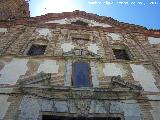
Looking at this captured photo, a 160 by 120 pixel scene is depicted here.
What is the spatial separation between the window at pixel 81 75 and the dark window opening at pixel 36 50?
2085 mm

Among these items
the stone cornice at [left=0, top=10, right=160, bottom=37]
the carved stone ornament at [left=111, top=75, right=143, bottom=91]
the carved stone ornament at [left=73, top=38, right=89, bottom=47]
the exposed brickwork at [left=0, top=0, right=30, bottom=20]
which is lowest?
the carved stone ornament at [left=111, top=75, right=143, bottom=91]

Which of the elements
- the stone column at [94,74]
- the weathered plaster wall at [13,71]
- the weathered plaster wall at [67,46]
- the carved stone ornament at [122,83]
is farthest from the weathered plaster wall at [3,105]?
the weathered plaster wall at [67,46]

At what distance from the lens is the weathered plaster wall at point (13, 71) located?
9.97 m

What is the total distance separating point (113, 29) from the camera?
49.2 ft

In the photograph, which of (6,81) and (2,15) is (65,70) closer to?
(6,81)

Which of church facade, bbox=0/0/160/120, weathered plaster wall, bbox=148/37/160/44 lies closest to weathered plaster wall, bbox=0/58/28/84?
church facade, bbox=0/0/160/120

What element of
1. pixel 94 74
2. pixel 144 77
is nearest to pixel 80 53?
pixel 94 74

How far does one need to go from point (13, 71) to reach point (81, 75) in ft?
8.36

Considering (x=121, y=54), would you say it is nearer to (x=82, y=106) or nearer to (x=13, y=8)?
(x=82, y=106)

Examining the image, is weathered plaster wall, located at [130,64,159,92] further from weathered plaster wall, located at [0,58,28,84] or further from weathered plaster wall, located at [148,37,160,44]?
weathered plaster wall, located at [0,58,28,84]

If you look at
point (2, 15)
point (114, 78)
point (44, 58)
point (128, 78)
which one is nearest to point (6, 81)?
point (44, 58)

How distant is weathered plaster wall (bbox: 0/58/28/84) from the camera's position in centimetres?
997

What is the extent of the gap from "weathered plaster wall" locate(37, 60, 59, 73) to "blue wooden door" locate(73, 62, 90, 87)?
2.49ft

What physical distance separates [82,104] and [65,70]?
2.13 m
